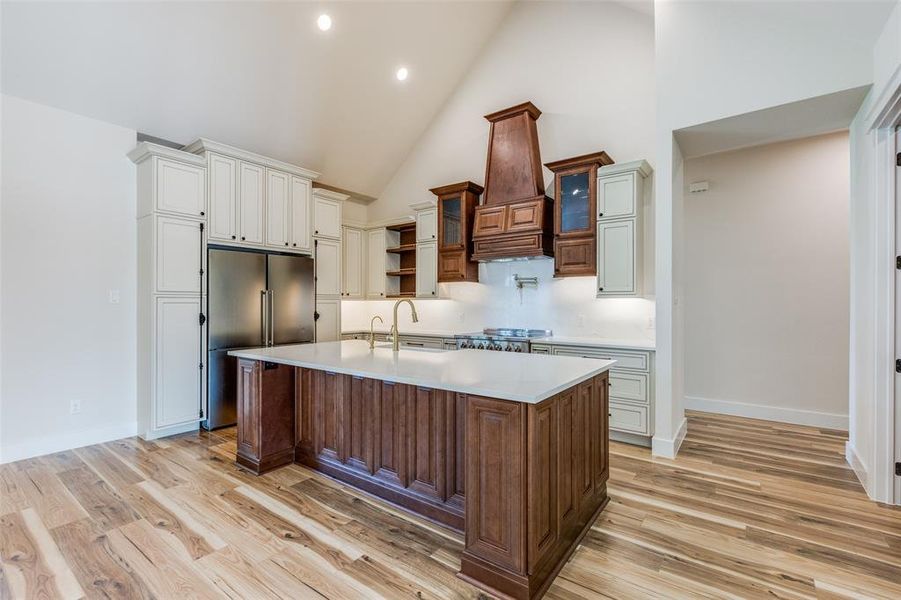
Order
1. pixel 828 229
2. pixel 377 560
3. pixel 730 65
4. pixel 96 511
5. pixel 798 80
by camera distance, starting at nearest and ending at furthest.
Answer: pixel 377 560 < pixel 96 511 < pixel 798 80 < pixel 730 65 < pixel 828 229

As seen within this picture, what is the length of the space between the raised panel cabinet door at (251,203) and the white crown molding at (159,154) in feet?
1.35

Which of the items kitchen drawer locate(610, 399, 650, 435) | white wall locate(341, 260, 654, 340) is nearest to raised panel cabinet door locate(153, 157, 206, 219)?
white wall locate(341, 260, 654, 340)

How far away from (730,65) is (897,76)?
43.4 inches

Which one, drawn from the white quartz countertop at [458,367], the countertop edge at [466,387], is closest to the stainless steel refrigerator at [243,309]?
the white quartz countertop at [458,367]

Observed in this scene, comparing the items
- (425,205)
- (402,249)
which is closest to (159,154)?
(425,205)

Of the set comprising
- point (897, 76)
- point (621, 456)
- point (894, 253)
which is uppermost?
point (897, 76)

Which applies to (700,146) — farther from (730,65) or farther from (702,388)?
(702,388)

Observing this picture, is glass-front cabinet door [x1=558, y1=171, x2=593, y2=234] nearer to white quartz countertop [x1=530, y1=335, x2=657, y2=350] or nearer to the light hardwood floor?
white quartz countertop [x1=530, y1=335, x2=657, y2=350]

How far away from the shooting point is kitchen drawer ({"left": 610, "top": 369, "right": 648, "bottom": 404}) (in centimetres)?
357

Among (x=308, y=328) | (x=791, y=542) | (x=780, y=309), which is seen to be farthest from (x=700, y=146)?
(x=308, y=328)

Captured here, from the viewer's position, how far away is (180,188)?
152 inches

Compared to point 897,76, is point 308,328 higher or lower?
lower

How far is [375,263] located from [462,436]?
421cm

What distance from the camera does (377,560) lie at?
1979mm
